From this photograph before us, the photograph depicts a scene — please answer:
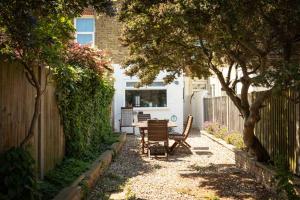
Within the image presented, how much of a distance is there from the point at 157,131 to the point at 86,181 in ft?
19.9

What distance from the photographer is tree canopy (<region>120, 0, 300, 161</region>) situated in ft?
22.6

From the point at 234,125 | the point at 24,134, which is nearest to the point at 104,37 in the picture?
the point at 234,125

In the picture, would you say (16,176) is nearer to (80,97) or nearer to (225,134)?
(80,97)

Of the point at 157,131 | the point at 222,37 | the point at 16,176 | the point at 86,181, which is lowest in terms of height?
the point at 86,181

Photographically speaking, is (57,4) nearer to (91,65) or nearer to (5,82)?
(5,82)

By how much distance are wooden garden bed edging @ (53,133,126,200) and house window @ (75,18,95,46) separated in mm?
12199

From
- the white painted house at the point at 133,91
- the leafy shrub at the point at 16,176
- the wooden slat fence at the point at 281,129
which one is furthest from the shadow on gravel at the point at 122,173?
the white painted house at the point at 133,91

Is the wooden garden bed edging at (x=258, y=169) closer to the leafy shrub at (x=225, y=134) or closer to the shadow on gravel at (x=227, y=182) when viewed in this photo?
the shadow on gravel at (x=227, y=182)

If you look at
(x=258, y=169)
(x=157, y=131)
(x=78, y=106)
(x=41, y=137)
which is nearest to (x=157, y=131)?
(x=157, y=131)

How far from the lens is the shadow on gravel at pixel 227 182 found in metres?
7.88

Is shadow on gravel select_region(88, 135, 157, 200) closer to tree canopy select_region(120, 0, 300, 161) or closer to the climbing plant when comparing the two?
the climbing plant

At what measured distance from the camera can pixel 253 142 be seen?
982 cm

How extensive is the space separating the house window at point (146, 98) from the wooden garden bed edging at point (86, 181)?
11.3 meters

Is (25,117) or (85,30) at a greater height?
(85,30)
